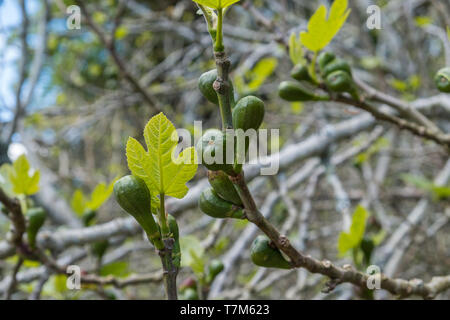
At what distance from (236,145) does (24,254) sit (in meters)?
0.98

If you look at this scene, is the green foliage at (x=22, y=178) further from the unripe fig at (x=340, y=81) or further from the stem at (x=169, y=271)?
the unripe fig at (x=340, y=81)

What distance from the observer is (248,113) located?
0.63 meters

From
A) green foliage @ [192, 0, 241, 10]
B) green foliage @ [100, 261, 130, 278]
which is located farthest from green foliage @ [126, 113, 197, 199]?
green foliage @ [100, 261, 130, 278]

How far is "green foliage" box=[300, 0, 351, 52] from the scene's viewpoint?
3.19 feet

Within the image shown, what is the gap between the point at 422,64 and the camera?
8.34 feet

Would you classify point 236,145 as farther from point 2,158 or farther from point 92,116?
point 92,116

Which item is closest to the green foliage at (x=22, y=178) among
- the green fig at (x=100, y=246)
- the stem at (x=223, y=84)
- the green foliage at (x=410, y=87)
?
the green fig at (x=100, y=246)

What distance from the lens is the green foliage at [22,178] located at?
1154mm

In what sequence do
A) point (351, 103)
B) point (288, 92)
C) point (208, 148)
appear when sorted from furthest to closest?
point (351, 103), point (288, 92), point (208, 148)

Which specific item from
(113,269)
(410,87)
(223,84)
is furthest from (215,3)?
(410,87)

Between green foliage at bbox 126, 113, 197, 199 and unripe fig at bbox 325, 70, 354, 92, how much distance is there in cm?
62

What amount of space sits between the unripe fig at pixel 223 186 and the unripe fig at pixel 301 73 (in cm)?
59

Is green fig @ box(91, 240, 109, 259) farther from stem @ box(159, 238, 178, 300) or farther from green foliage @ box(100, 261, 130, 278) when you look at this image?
stem @ box(159, 238, 178, 300)
